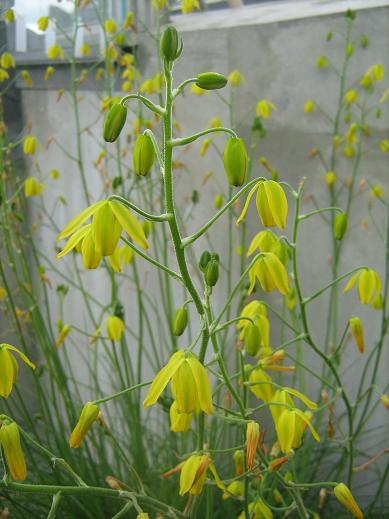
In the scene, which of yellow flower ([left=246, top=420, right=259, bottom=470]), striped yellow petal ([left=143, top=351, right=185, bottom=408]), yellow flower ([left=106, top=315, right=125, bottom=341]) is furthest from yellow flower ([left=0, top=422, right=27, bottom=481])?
yellow flower ([left=106, top=315, right=125, bottom=341])

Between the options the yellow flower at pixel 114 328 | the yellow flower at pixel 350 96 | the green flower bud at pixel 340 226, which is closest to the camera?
the green flower bud at pixel 340 226

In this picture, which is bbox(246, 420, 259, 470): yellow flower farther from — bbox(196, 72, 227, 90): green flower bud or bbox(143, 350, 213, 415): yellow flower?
bbox(196, 72, 227, 90): green flower bud

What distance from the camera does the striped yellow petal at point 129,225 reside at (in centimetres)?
73

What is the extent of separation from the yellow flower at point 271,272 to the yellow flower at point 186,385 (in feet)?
0.57

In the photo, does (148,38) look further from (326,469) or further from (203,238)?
(326,469)

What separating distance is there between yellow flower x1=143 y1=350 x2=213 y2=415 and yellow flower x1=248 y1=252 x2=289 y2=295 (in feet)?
0.57

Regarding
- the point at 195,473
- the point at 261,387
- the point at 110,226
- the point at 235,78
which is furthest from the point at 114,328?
the point at 235,78

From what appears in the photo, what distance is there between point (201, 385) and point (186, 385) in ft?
0.06

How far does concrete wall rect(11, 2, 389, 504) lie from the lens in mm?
1932

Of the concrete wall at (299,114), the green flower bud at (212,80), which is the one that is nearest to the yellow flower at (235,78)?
the concrete wall at (299,114)

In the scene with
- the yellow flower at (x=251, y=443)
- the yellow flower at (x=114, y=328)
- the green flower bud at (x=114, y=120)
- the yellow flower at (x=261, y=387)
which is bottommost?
the yellow flower at (x=114, y=328)

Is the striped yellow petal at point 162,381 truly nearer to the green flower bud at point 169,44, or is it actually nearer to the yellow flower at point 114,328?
the green flower bud at point 169,44

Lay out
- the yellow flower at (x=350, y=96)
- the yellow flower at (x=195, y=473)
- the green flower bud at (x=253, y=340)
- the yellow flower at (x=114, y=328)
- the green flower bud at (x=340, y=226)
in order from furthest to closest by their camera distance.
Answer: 1. the yellow flower at (x=350, y=96)
2. the yellow flower at (x=114, y=328)
3. the green flower bud at (x=340, y=226)
4. the green flower bud at (x=253, y=340)
5. the yellow flower at (x=195, y=473)

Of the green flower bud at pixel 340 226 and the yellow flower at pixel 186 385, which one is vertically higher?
the green flower bud at pixel 340 226
